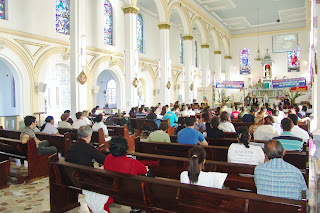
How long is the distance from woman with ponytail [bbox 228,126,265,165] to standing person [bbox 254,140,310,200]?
0.82m

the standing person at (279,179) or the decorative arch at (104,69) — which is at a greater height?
the decorative arch at (104,69)

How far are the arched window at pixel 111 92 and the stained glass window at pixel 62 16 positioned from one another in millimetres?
5184

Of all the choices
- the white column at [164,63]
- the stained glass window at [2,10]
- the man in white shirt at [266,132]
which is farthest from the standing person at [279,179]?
the white column at [164,63]

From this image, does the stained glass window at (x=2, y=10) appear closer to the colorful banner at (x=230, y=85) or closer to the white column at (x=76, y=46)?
the white column at (x=76, y=46)

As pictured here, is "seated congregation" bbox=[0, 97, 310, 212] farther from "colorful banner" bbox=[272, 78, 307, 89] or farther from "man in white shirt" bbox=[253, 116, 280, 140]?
"colorful banner" bbox=[272, 78, 307, 89]

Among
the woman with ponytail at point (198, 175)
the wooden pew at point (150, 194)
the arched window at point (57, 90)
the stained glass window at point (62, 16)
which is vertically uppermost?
the stained glass window at point (62, 16)

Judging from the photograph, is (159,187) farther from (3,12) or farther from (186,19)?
(186,19)

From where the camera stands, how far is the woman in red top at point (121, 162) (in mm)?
3115

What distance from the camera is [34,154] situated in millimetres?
5133

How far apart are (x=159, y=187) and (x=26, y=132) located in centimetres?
360

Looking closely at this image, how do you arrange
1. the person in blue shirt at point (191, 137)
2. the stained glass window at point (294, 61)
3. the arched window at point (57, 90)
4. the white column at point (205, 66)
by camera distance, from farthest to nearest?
the stained glass window at point (294, 61) < the white column at point (205, 66) < the arched window at point (57, 90) < the person in blue shirt at point (191, 137)

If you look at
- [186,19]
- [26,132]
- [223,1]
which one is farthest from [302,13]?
[26,132]

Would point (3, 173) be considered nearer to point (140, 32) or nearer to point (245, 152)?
point (245, 152)

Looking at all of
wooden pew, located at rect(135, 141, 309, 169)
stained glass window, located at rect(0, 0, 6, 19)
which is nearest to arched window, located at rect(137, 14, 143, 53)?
stained glass window, located at rect(0, 0, 6, 19)
